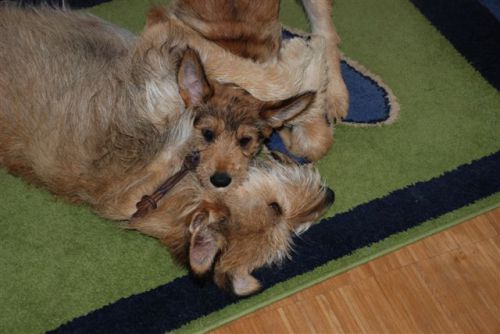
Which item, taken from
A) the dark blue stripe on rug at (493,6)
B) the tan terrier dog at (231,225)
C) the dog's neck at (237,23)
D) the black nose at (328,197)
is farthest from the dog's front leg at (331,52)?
the dark blue stripe on rug at (493,6)

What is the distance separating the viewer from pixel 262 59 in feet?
10.4

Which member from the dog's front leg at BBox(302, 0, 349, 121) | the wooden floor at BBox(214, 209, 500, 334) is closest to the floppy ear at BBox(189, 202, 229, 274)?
the wooden floor at BBox(214, 209, 500, 334)

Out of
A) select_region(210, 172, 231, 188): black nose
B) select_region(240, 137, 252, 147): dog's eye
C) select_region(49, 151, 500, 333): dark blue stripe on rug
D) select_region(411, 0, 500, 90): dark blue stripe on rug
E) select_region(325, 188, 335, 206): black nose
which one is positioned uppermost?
select_region(411, 0, 500, 90): dark blue stripe on rug

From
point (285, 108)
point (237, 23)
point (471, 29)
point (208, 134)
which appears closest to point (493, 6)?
point (471, 29)

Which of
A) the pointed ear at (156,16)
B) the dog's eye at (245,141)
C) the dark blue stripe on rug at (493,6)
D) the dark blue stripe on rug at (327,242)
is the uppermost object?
the dark blue stripe on rug at (493,6)

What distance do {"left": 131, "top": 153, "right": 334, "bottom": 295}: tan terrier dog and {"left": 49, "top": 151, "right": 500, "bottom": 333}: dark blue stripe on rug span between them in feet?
1.09

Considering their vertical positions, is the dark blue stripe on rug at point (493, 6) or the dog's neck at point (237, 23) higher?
the dark blue stripe on rug at point (493, 6)

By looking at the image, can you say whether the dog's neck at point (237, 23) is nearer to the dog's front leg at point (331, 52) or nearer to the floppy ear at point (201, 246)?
the dog's front leg at point (331, 52)

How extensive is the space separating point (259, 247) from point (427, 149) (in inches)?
58.0

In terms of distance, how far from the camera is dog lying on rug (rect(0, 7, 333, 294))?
2.38 meters

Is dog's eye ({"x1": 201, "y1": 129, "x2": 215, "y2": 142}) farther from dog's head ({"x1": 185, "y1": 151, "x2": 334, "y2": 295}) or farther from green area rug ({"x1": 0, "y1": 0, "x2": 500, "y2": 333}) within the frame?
green area rug ({"x1": 0, "y1": 0, "x2": 500, "y2": 333})

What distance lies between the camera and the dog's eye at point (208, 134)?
2.70m

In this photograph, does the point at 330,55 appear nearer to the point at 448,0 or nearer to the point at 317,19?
the point at 317,19

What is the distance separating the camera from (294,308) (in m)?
2.85
